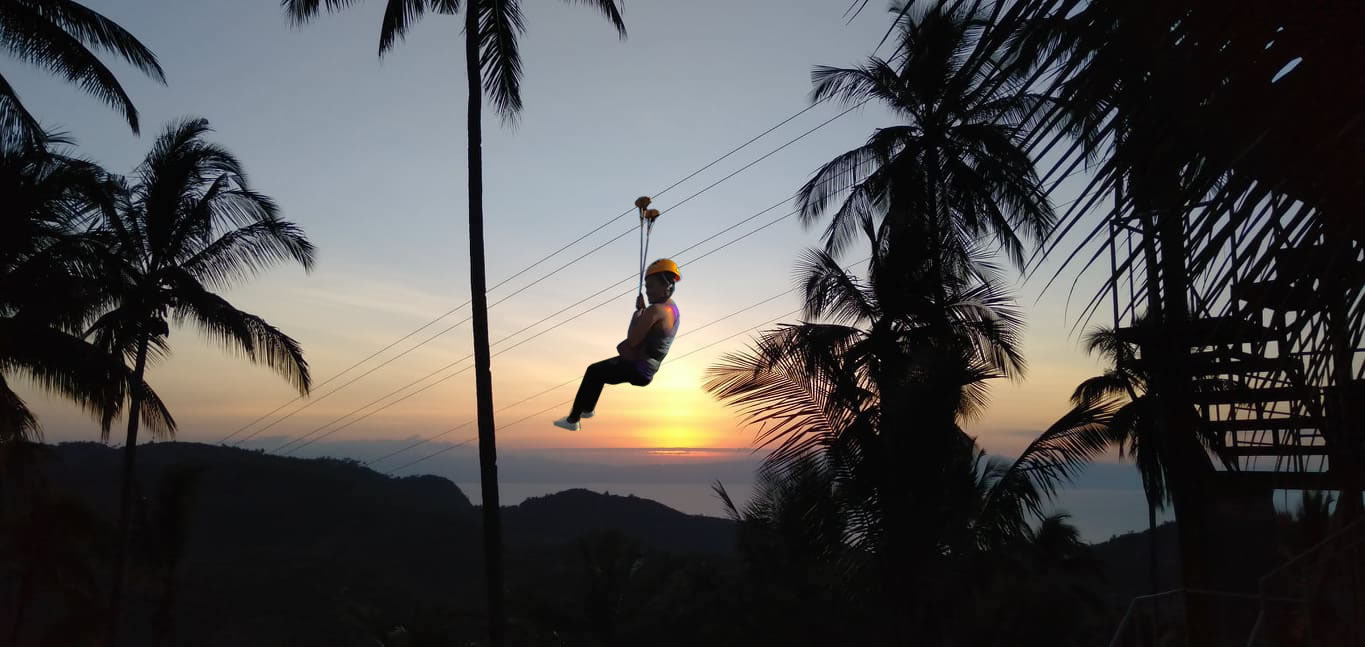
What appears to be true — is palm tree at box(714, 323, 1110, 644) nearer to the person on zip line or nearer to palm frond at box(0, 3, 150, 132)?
the person on zip line

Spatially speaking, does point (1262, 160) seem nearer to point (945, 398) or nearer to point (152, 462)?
point (945, 398)

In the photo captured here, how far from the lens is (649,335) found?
930 centimetres

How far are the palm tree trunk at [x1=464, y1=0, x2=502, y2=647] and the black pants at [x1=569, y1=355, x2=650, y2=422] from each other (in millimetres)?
4105

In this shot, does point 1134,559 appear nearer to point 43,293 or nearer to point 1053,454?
point 1053,454

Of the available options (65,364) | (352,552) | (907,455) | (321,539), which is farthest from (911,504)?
(321,539)

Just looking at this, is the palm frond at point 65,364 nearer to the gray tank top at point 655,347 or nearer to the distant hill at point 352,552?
the distant hill at point 352,552

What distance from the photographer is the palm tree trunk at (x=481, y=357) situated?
539 inches

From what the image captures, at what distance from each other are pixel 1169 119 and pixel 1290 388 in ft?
3.39

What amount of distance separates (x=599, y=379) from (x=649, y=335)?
0.75 meters

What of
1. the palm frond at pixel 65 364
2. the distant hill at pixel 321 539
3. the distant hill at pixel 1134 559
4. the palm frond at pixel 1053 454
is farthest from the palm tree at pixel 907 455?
the distant hill at pixel 1134 559

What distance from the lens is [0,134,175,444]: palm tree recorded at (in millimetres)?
14164

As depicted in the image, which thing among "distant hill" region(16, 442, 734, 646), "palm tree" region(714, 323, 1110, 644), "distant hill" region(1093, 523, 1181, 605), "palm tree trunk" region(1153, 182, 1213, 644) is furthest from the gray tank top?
"distant hill" region(1093, 523, 1181, 605)

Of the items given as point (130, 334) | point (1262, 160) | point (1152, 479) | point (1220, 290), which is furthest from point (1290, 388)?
point (130, 334)

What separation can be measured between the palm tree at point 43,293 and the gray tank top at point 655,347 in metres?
9.74
